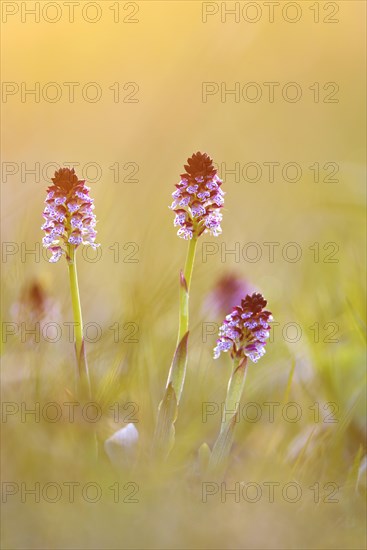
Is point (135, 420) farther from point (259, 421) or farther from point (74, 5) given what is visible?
point (74, 5)

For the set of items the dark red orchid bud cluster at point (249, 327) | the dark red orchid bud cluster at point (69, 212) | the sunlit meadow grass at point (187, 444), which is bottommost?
the sunlit meadow grass at point (187, 444)

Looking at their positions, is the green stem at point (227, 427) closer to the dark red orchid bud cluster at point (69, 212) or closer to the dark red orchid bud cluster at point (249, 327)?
the dark red orchid bud cluster at point (249, 327)

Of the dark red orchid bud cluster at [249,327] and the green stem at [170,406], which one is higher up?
the dark red orchid bud cluster at [249,327]

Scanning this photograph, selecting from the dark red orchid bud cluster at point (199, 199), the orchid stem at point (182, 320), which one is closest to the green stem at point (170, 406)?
the orchid stem at point (182, 320)

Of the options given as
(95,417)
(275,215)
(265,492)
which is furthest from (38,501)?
(275,215)

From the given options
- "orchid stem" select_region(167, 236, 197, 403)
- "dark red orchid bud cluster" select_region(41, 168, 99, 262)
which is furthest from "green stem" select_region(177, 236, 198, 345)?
"dark red orchid bud cluster" select_region(41, 168, 99, 262)

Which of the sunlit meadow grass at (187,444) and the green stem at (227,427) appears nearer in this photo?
the sunlit meadow grass at (187,444)

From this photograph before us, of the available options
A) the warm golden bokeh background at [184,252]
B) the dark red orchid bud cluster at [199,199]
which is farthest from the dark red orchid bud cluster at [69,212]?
the warm golden bokeh background at [184,252]

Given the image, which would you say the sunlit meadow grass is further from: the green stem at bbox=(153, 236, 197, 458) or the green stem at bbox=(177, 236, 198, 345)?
→ the green stem at bbox=(177, 236, 198, 345)

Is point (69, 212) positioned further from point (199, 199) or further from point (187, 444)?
point (187, 444)
